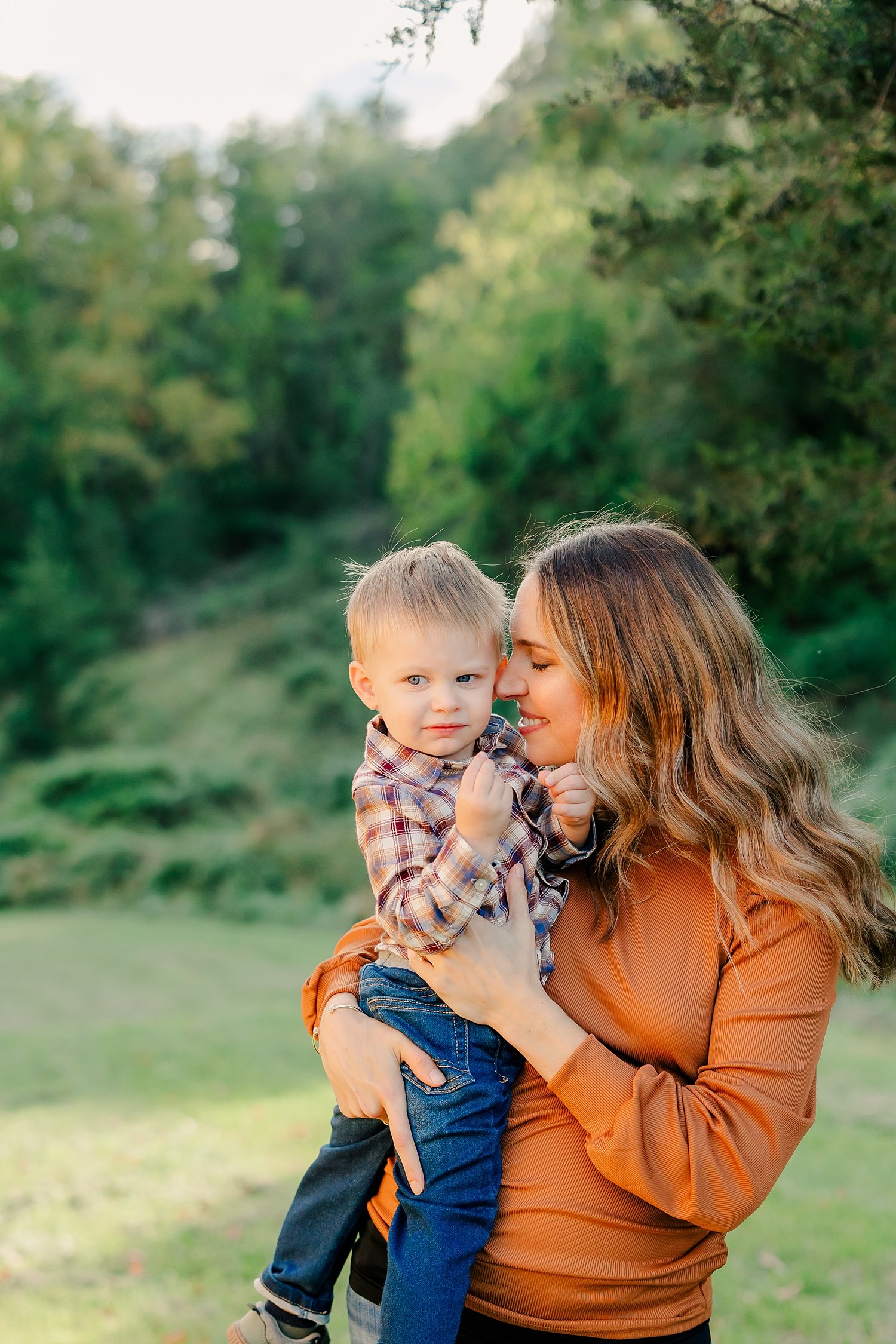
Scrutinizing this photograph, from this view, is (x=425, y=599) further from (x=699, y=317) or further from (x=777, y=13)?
(x=699, y=317)

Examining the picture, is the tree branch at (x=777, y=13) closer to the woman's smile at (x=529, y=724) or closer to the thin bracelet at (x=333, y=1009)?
the woman's smile at (x=529, y=724)

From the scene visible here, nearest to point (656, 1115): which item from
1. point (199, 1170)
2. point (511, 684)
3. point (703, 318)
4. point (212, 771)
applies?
point (511, 684)

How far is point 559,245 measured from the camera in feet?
67.5

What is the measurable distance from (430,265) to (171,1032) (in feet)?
97.1

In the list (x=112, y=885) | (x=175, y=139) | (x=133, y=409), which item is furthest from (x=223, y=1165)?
(x=175, y=139)

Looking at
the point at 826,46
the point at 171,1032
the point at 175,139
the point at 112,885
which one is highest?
the point at 175,139

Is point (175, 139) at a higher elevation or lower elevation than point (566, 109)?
higher

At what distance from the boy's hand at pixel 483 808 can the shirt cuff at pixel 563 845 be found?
0.65 ft

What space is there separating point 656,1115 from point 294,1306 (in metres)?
0.98

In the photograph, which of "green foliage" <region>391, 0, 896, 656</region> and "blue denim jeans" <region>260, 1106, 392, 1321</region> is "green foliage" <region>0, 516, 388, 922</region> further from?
"blue denim jeans" <region>260, 1106, 392, 1321</region>

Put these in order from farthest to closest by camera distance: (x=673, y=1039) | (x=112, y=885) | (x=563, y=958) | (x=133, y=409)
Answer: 1. (x=133, y=409)
2. (x=112, y=885)
3. (x=563, y=958)
4. (x=673, y=1039)

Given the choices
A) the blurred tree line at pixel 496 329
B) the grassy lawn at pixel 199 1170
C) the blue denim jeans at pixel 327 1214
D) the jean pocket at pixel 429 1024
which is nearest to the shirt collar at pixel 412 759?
the jean pocket at pixel 429 1024

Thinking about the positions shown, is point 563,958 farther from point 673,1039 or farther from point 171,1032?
point 171,1032

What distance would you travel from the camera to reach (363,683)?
2295 millimetres
